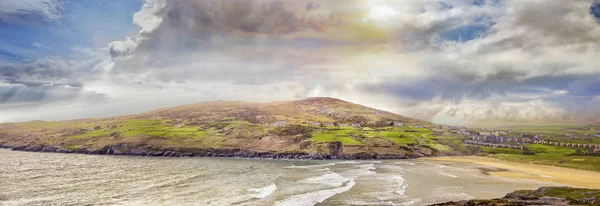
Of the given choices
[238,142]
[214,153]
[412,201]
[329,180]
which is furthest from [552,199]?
[238,142]

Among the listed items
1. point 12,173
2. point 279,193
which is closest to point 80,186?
point 12,173

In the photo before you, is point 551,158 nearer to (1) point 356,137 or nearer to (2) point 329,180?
(1) point 356,137

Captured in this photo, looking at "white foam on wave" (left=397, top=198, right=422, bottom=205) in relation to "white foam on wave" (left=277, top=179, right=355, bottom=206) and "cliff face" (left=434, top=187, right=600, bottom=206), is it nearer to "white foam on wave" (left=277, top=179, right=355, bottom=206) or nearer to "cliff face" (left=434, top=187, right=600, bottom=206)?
"cliff face" (left=434, top=187, right=600, bottom=206)

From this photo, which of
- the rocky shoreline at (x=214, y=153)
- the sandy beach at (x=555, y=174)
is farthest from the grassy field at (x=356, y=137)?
the sandy beach at (x=555, y=174)

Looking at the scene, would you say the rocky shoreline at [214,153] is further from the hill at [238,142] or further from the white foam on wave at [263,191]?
the white foam on wave at [263,191]

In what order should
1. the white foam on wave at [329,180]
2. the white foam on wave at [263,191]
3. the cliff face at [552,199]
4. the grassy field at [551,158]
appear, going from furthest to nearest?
the grassy field at [551,158], the white foam on wave at [329,180], the white foam on wave at [263,191], the cliff face at [552,199]

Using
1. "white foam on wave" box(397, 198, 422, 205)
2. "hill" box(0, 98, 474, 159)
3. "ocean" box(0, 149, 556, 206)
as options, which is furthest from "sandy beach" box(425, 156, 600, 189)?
"hill" box(0, 98, 474, 159)
